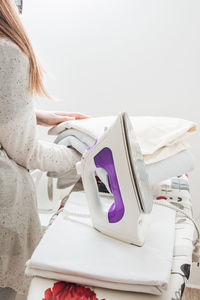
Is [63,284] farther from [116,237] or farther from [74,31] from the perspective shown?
[74,31]

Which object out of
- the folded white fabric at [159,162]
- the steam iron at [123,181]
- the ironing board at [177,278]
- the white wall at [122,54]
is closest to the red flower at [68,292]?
the ironing board at [177,278]

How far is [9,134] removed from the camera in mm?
632

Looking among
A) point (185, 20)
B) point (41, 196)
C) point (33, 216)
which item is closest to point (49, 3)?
point (185, 20)

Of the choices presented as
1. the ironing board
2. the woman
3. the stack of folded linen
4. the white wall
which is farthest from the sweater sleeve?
the white wall

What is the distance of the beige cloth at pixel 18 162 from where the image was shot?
604 millimetres

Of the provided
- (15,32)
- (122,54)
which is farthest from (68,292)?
(122,54)

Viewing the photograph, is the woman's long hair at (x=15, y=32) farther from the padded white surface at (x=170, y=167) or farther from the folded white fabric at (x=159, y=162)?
the padded white surface at (x=170, y=167)

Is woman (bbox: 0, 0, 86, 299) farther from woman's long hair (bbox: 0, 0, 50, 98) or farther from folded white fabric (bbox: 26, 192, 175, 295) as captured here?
folded white fabric (bbox: 26, 192, 175, 295)

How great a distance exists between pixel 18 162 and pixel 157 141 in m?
0.35

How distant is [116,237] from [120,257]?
2.2 inches

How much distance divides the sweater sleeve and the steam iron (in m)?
0.19

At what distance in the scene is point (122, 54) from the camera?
4.56 ft

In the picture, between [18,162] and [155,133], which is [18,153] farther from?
[155,133]

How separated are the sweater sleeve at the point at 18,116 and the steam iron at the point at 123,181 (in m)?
0.19
